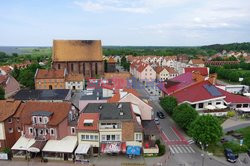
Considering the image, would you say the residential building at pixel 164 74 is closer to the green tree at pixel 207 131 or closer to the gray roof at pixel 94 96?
the gray roof at pixel 94 96

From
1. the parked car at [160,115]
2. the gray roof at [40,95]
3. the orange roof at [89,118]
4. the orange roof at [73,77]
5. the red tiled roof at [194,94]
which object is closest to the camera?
the orange roof at [89,118]

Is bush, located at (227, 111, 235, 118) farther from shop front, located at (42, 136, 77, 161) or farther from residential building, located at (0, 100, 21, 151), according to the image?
residential building, located at (0, 100, 21, 151)

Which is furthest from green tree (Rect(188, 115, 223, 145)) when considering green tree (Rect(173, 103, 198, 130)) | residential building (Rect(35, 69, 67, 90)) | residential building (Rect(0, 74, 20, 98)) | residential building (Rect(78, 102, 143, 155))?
residential building (Rect(0, 74, 20, 98))

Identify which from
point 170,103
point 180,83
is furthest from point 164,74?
point 170,103

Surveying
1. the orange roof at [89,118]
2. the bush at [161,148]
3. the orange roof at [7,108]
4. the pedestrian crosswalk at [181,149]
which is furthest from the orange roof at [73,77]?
the pedestrian crosswalk at [181,149]

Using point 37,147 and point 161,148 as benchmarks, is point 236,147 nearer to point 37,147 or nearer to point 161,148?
point 161,148

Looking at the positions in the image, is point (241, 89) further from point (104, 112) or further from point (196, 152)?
point (104, 112)
